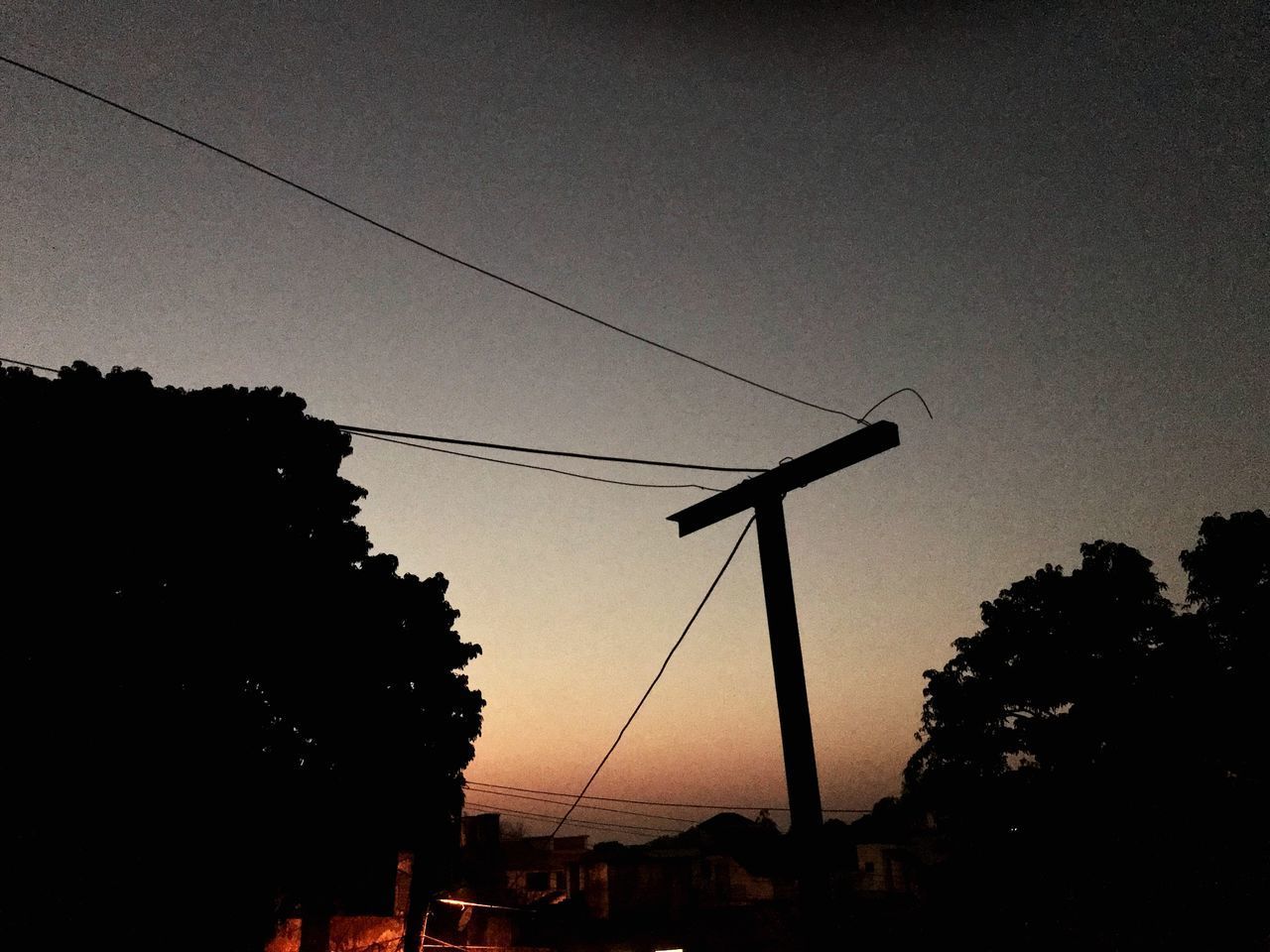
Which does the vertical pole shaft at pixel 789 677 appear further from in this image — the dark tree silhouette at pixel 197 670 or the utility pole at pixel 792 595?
the dark tree silhouette at pixel 197 670

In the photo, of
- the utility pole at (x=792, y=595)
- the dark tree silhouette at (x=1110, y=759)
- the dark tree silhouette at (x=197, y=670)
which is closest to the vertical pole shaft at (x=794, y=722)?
the utility pole at (x=792, y=595)

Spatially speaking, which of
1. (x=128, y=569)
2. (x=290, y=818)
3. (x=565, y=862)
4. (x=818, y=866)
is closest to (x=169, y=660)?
(x=128, y=569)

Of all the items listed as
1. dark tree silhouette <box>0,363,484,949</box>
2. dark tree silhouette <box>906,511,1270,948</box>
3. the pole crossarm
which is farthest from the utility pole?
dark tree silhouette <box>906,511,1270,948</box>

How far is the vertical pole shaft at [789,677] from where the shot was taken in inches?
275

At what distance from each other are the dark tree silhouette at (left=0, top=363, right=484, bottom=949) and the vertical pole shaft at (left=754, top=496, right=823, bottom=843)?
13.2 meters

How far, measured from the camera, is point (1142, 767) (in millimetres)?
25016

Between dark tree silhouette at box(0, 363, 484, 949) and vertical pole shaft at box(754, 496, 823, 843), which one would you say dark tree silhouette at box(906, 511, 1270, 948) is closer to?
dark tree silhouette at box(0, 363, 484, 949)

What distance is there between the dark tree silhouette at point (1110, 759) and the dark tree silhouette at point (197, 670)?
16.7m

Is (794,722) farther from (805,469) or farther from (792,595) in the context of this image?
(805,469)

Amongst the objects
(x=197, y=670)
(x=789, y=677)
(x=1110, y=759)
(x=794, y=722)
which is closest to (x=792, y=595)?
(x=789, y=677)

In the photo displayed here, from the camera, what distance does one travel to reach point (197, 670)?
1670 cm

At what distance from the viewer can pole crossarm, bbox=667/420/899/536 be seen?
795 cm

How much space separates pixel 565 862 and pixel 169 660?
34.7 meters

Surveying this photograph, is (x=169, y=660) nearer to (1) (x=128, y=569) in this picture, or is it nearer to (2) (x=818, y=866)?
(1) (x=128, y=569)
